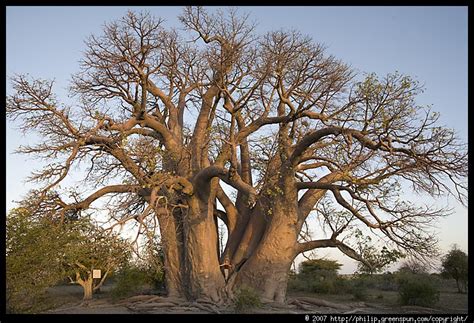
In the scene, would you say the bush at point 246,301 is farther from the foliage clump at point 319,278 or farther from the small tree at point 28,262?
the foliage clump at point 319,278

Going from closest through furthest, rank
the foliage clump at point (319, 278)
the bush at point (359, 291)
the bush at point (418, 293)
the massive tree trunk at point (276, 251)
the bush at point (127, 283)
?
the massive tree trunk at point (276, 251)
the bush at point (418, 293)
the bush at point (127, 283)
the bush at point (359, 291)
the foliage clump at point (319, 278)

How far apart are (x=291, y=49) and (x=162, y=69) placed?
133 inches

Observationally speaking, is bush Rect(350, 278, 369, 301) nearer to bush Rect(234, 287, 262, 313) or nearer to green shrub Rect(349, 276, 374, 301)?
green shrub Rect(349, 276, 374, 301)

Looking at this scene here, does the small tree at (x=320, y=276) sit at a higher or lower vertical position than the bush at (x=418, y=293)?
higher

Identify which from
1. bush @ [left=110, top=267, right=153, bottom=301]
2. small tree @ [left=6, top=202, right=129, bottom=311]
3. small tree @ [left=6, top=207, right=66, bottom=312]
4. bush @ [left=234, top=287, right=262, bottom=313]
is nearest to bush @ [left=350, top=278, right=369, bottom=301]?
bush @ [left=234, top=287, right=262, bottom=313]

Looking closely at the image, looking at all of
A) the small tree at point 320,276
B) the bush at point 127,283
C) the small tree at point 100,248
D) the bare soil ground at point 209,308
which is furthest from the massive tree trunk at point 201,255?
the small tree at point 320,276

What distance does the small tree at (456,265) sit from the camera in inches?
646

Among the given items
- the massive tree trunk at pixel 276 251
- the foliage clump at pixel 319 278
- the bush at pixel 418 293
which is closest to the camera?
the massive tree trunk at pixel 276 251

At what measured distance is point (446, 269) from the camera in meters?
16.9

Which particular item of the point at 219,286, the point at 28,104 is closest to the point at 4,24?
the point at 28,104

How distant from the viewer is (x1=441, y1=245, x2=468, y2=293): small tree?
53.8 feet

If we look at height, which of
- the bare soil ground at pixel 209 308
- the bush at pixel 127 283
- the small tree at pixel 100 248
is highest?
the small tree at pixel 100 248

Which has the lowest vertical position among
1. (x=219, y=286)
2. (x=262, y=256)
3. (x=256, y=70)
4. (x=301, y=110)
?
(x=219, y=286)

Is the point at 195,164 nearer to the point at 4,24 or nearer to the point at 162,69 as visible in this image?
the point at 162,69
